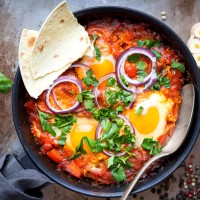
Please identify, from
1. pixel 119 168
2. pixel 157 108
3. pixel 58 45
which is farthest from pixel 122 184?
pixel 58 45

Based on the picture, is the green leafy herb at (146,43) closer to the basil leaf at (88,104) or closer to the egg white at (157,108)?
the egg white at (157,108)

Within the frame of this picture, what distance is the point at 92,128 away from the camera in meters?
3.94

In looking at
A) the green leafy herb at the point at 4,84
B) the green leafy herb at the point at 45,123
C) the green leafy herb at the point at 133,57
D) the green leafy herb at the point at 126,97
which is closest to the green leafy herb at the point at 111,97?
the green leafy herb at the point at 126,97

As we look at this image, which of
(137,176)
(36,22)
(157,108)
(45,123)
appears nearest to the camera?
(137,176)

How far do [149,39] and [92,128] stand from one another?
79cm

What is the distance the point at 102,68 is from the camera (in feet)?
12.8

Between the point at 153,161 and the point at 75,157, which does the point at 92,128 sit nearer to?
the point at 75,157

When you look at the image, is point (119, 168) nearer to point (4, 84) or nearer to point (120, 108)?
point (120, 108)

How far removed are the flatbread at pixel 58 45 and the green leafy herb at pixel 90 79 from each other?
0.46ft

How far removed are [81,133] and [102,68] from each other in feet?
1.65

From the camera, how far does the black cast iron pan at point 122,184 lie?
380 centimetres

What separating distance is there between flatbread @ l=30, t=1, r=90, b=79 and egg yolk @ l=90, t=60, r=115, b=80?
152mm

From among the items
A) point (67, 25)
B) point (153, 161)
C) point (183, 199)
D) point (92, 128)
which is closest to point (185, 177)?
point (183, 199)

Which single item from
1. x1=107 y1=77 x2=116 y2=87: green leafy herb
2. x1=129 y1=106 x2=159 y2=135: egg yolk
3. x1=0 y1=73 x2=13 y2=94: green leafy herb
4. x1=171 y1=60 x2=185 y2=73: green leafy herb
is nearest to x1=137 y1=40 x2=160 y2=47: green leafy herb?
x1=171 y1=60 x2=185 y2=73: green leafy herb
